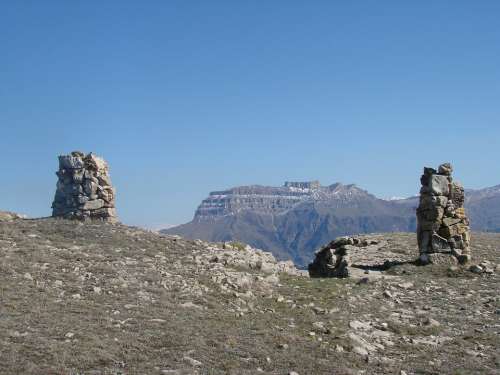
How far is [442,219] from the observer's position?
112 ft

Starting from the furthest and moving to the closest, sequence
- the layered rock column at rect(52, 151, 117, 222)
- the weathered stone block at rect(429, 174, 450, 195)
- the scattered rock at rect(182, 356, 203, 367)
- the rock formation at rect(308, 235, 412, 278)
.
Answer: the layered rock column at rect(52, 151, 117, 222) < the weathered stone block at rect(429, 174, 450, 195) < the rock formation at rect(308, 235, 412, 278) < the scattered rock at rect(182, 356, 203, 367)

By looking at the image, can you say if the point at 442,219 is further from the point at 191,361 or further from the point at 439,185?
the point at 191,361

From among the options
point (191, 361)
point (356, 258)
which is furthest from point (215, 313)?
point (356, 258)

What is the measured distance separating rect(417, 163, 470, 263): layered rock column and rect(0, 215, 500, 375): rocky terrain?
1.84 meters

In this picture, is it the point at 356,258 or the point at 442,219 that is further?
the point at 356,258

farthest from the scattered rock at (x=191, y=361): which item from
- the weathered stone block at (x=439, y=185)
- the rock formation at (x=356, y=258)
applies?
the weathered stone block at (x=439, y=185)

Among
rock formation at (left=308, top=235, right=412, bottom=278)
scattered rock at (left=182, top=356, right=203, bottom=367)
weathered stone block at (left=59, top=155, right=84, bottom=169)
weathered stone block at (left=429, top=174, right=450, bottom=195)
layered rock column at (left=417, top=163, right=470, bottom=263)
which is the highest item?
weathered stone block at (left=59, top=155, right=84, bottom=169)

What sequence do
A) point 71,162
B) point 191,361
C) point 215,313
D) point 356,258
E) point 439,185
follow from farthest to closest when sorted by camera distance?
point 356,258 < point 71,162 < point 439,185 < point 215,313 < point 191,361

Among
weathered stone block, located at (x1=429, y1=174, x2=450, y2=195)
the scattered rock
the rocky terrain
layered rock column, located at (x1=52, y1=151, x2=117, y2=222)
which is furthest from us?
layered rock column, located at (x1=52, y1=151, x2=117, y2=222)

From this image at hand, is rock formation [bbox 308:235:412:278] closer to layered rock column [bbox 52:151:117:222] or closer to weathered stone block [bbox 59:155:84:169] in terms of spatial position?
layered rock column [bbox 52:151:117:222]

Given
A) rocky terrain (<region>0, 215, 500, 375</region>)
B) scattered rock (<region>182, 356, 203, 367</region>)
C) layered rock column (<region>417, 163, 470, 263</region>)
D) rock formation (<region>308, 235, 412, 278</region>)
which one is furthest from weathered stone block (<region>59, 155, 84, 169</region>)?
scattered rock (<region>182, 356, 203, 367</region>)

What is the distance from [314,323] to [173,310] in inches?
214

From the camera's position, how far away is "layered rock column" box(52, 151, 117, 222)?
1446 inches

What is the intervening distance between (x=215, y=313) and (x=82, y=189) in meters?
20.4
